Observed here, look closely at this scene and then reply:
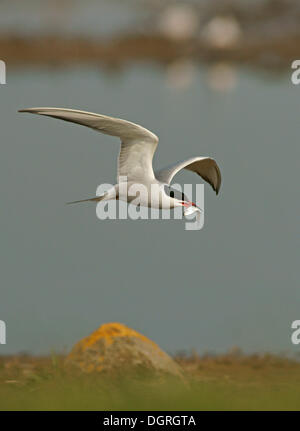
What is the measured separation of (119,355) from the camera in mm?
6387

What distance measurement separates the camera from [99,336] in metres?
6.49

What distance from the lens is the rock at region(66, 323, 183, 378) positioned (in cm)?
634

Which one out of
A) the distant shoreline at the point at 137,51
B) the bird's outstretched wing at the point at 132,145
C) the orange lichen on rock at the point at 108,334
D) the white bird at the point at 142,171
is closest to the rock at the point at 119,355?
the orange lichen on rock at the point at 108,334

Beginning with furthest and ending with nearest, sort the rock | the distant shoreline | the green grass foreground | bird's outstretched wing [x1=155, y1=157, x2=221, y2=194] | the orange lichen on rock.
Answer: the distant shoreline < bird's outstretched wing [x1=155, y1=157, x2=221, y2=194] < the orange lichen on rock < the rock < the green grass foreground

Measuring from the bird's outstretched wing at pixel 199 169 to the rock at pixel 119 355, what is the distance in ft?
3.21

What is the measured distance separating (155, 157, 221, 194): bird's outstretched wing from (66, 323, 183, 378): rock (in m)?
0.98

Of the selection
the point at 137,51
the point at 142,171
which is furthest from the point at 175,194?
the point at 137,51

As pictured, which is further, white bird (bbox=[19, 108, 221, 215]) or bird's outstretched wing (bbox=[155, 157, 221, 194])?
bird's outstretched wing (bbox=[155, 157, 221, 194])

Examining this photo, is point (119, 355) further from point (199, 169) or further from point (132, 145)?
point (199, 169)

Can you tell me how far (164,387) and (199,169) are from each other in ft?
6.46

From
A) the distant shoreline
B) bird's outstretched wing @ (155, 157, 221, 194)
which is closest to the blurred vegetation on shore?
the distant shoreline

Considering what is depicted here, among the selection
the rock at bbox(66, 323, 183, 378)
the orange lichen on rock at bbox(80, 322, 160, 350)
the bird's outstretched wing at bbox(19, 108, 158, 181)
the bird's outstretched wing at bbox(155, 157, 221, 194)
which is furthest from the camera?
the bird's outstretched wing at bbox(155, 157, 221, 194)

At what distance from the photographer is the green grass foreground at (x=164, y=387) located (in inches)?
187

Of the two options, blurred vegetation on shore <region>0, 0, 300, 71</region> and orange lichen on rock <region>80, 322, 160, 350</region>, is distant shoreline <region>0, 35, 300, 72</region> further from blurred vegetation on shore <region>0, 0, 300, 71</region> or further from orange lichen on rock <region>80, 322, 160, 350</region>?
orange lichen on rock <region>80, 322, 160, 350</region>
